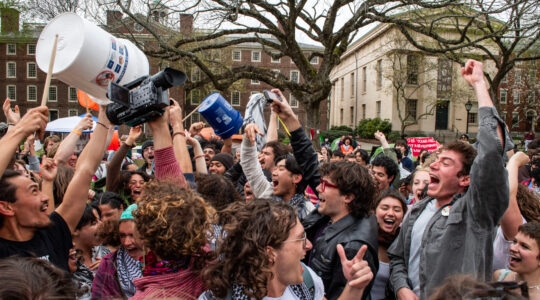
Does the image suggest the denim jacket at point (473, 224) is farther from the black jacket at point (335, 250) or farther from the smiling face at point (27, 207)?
the smiling face at point (27, 207)

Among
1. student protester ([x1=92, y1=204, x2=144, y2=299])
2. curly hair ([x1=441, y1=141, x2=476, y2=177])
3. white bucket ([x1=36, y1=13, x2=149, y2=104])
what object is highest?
white bucket ([x1=36, y1=13, x2=149, y2=104])

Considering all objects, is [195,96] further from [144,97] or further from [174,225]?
[174,225]

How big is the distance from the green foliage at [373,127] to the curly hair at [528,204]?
3906 centimetres

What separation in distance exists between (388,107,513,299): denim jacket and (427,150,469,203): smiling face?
6cm

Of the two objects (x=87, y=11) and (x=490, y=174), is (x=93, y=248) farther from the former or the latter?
(x=87, y=11)

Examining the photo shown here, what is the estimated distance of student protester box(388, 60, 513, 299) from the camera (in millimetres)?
2262

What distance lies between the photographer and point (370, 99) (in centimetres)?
5084

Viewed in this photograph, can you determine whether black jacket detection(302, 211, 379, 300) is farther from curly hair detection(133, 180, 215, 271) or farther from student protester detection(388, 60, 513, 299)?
curly hair detection(133, 180, 215, 271)

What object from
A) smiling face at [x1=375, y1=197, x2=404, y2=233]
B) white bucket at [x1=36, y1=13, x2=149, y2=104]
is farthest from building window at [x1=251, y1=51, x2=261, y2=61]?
smiling face at [x1=375, y1=197, x2=404, y2=233]

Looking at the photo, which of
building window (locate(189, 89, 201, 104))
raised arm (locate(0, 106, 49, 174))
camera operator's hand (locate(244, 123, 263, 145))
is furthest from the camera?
building window (locate(189, 89, 201, 104))

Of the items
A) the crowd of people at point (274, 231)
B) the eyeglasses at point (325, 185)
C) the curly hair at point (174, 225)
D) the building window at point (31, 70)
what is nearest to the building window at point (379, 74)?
A: the building window at point (31, 70)

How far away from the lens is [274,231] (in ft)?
6.54

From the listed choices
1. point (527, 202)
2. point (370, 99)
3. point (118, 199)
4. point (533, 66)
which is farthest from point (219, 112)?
point (370, 99)

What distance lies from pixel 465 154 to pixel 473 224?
1.83 ft
